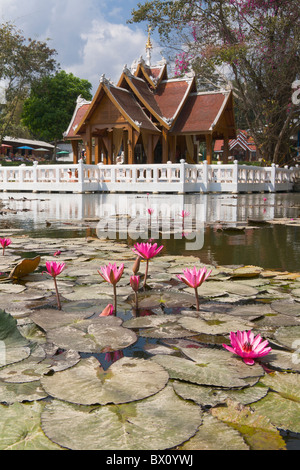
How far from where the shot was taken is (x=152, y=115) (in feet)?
80.3

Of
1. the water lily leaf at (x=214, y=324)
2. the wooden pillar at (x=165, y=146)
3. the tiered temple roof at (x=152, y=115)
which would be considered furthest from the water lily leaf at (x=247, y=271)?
the wooden pillar at (x=165, y=146)

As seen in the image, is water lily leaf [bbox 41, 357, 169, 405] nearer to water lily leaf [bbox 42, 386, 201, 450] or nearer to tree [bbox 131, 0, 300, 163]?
water lily leaf [bbox 42, 386, 201, 450]

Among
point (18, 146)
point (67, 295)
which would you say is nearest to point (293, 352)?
point (67, 295)

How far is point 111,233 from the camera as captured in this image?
559cm

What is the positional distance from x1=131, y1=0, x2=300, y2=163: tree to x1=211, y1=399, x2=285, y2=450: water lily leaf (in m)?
22.6

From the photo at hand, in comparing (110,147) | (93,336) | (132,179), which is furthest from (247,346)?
(110,147)

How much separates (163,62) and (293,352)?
27.4 meters

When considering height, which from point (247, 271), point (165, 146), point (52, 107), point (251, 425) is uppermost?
point (52, 107)

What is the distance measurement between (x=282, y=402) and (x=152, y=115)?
24.2 metres

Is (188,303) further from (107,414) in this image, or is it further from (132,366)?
(107,414)

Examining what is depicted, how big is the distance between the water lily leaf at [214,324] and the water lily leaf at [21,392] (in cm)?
80

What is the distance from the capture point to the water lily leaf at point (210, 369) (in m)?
1.51

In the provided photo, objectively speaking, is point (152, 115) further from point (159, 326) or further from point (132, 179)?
point (159, 326)

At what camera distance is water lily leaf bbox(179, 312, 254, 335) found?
79.0 inches
